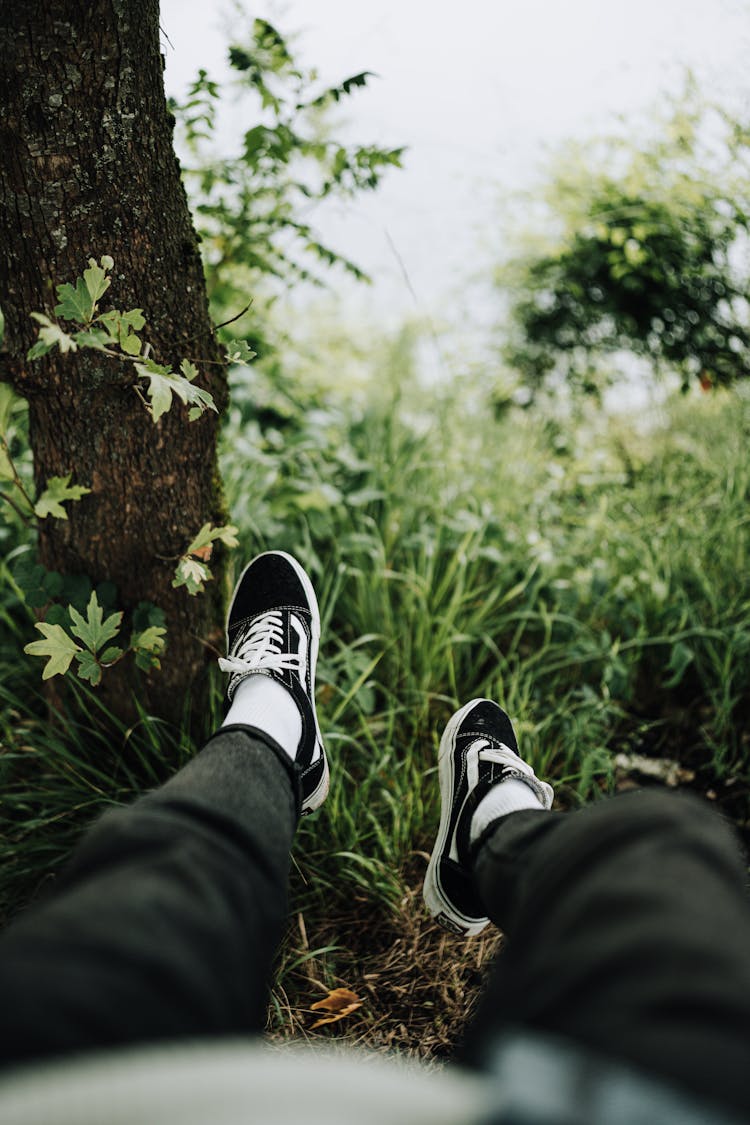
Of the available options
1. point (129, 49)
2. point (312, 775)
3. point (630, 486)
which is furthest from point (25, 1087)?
point (630, 486)

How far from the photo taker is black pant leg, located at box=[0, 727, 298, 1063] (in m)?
0.53

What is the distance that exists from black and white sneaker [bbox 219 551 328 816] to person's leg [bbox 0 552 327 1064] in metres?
0.18

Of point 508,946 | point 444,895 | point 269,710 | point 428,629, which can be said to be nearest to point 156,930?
point 508,946

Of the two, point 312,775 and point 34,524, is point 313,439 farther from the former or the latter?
point 312,775

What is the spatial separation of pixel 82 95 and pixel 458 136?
124 inches

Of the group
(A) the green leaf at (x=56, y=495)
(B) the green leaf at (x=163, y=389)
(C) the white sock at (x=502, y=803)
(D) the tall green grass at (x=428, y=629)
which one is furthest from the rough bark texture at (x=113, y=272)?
(C) the white sock at (x=502, y=803)

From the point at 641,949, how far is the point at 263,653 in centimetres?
82

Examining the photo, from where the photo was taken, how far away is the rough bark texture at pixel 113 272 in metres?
0.87

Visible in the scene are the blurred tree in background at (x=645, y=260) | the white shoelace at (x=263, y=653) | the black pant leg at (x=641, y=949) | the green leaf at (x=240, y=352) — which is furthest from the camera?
the blurred tree in background at (x=645, y=260)

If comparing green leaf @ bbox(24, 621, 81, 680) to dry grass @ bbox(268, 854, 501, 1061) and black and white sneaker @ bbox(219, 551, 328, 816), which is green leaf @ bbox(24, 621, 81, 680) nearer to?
black and white sneaker @ bbox(219, 551, 328, 816)

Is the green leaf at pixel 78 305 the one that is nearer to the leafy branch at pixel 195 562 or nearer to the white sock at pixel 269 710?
the leafy branch at pixel 195 562

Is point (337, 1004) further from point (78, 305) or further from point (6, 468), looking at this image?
point (78, 305)

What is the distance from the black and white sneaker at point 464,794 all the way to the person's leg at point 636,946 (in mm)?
280

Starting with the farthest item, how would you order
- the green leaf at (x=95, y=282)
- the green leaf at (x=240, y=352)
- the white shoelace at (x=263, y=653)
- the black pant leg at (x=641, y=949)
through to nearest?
the white shoelace at (x=263, y=653)
the green leaf at (x=240, y=352)
the green leaf at (x=95, y=282)
the black pant leg at (x=641, y=949)
